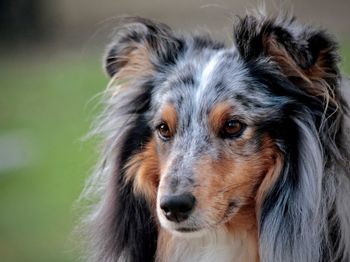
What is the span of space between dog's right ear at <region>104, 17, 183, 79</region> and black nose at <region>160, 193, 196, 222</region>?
881 mm

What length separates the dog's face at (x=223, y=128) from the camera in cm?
460

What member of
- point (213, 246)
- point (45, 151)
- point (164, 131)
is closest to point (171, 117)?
point (164, 131)

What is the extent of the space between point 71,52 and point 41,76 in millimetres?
2052

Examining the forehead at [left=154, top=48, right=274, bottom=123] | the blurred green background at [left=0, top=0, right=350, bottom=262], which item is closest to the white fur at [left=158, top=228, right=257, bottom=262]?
the forehead at [left=154, top=48, right=274, bottom=123]

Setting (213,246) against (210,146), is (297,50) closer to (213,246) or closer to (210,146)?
(210,146)

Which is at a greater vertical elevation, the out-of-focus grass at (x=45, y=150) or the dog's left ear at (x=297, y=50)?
the dog's left ear at (x=297, y=50)

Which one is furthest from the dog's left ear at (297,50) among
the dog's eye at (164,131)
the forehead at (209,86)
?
the dog's eye at (164,131)

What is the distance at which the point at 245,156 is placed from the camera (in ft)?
15.4

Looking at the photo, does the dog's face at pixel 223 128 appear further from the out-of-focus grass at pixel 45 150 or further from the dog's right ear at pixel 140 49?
the out-of-focus grass at pixel 45 150

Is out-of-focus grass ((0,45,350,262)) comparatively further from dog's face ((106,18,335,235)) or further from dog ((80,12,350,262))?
dog's face ((106,18,335,235))

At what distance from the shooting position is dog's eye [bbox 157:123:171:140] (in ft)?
15.9

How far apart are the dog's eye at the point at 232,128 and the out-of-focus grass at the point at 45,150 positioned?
3.98 feet

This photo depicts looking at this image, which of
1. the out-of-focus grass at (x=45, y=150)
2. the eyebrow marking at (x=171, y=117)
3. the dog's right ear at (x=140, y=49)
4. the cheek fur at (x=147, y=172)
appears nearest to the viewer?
the eyebrow marking at (x=171, y=117)

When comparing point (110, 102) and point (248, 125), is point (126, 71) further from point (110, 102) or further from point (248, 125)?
point (248, 125)
